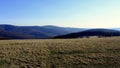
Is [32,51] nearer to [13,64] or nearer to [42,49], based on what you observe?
[42,49]

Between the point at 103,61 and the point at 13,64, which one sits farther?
the point at 103,61

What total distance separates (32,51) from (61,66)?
233 inches

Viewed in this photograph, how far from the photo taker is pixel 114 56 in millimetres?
32031

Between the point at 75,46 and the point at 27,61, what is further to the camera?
the point at 75,46

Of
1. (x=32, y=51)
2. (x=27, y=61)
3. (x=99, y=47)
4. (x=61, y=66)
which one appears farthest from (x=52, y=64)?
(x=99, y=47)

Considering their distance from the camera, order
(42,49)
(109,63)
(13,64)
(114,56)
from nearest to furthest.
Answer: (13,64) < (109,63) < (114,56) < (42,49)

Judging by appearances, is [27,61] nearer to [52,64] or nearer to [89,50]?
[52,64]

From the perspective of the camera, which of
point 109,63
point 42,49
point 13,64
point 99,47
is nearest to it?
point 13,64

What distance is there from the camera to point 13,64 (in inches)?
1101

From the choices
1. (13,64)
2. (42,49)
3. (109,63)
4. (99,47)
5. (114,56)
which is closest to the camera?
(13,64)

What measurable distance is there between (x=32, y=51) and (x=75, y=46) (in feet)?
24.0

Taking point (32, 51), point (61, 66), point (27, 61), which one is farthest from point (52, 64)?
point (32, 51)

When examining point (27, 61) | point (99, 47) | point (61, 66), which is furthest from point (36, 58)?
point (99, 47)

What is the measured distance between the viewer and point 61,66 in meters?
28.4
